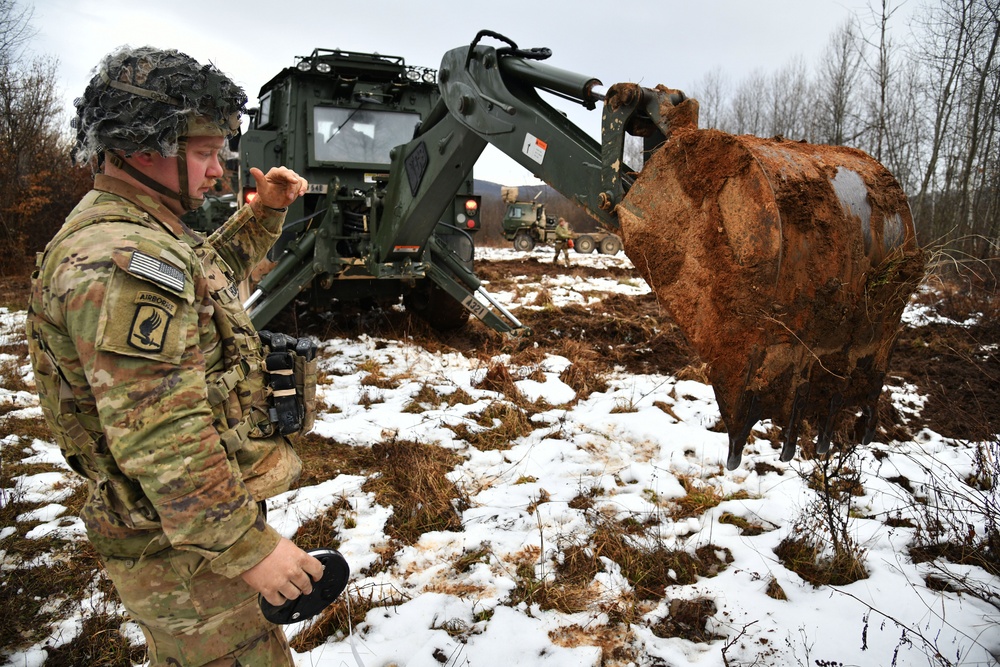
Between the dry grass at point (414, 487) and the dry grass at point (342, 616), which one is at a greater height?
the dry grass at point (414, 487)

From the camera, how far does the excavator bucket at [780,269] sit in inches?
76.4

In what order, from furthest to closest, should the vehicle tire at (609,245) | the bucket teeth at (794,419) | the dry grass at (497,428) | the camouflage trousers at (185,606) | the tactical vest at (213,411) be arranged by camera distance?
the vehicle tire at (609,245) < the dry grass at (497,428) < the bucket teeth at (794,419) < the camouflage trousers at (185,606) < the tactical vest at (213,411)

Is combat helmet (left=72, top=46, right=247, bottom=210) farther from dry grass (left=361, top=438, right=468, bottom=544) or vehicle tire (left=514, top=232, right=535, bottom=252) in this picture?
vehicle tire (left=514, top=232, right=535, bottom=252)

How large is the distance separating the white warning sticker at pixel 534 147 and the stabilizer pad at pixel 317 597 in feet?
7.13

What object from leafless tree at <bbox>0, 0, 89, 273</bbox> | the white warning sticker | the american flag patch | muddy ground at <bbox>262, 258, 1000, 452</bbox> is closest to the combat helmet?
the american flag patch

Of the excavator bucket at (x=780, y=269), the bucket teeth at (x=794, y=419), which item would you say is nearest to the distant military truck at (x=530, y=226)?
the excavator bucket at (x=780, y=269)

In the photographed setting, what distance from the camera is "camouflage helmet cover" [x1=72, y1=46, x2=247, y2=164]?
152 cm

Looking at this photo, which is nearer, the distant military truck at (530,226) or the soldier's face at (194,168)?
the soldier's face at (194,168)

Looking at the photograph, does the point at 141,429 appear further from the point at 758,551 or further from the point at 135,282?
the point at 758,551

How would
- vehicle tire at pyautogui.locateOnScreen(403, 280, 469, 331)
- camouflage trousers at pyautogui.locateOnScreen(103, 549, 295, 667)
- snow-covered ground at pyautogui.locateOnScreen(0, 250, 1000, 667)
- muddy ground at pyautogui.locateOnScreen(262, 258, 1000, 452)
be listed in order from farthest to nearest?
vehicle tire at pyautogui.locateOnScreen(403, 280, 469, 331), muddy ground at pyautogui.locateOnScreen(262, 258, 1000, 452), snow-covered ground at pyautogui.locateOnScreen(0, 250, 1000, 667), camouflage trousers at pyautogui.locateOnScreen(103, 549, 295, 667)

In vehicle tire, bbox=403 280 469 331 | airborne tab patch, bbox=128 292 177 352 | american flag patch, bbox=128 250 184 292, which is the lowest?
vehicle tire, bbox=403 280 469 331

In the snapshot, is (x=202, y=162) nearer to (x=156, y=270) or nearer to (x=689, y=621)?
(x=156, y=270)

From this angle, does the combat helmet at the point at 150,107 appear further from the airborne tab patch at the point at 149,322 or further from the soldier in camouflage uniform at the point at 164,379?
the airborne tab patch at the point at 149,322

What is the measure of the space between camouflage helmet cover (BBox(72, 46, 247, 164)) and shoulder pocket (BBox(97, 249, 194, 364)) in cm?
34
